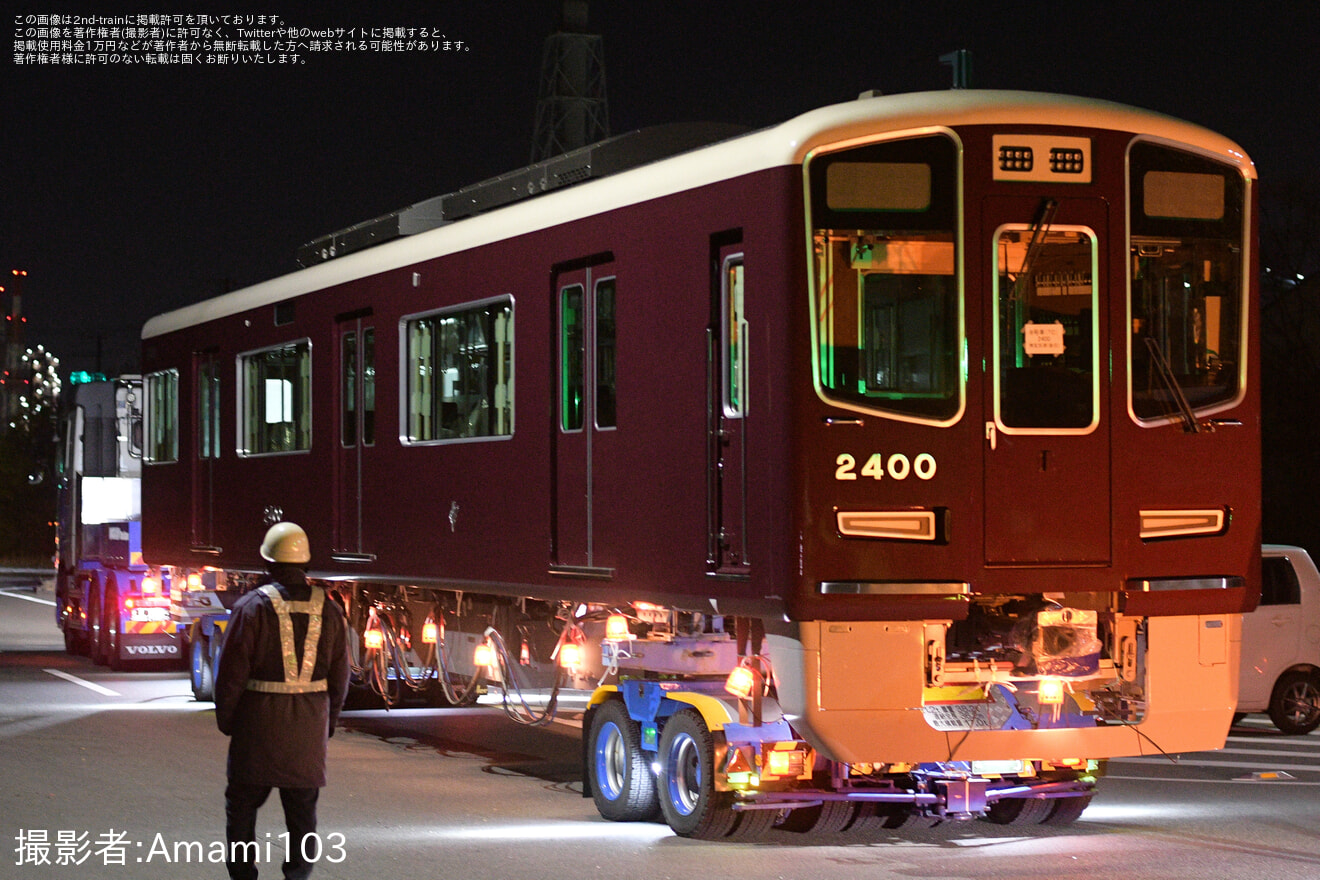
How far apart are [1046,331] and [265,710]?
434 cm

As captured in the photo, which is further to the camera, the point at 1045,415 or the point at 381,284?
the point at 381,284

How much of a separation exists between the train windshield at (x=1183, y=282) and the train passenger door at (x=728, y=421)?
6.46 feet

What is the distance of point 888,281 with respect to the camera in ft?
33.9

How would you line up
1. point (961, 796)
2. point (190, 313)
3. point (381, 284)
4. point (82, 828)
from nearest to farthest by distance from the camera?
point (961, 796)
point (82, 828)
point (381, 284)
point (190, 313)

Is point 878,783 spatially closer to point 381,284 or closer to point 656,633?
point 656,633

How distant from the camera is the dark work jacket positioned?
8.58 metres

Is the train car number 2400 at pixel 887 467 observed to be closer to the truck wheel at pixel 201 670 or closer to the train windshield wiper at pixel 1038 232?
the train windshield wiper at pixel 1038 232

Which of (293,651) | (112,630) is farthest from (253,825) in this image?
(112,630)

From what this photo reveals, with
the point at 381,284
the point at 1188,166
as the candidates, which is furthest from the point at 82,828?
the point at 1188,166

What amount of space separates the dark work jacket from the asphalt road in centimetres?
174

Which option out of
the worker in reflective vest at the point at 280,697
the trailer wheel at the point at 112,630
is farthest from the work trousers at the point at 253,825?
the trailer wheel at the point at 112,630

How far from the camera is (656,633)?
39.9 feet

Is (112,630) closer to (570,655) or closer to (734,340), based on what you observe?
(570,655)

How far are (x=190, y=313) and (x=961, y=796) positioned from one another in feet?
40.4
